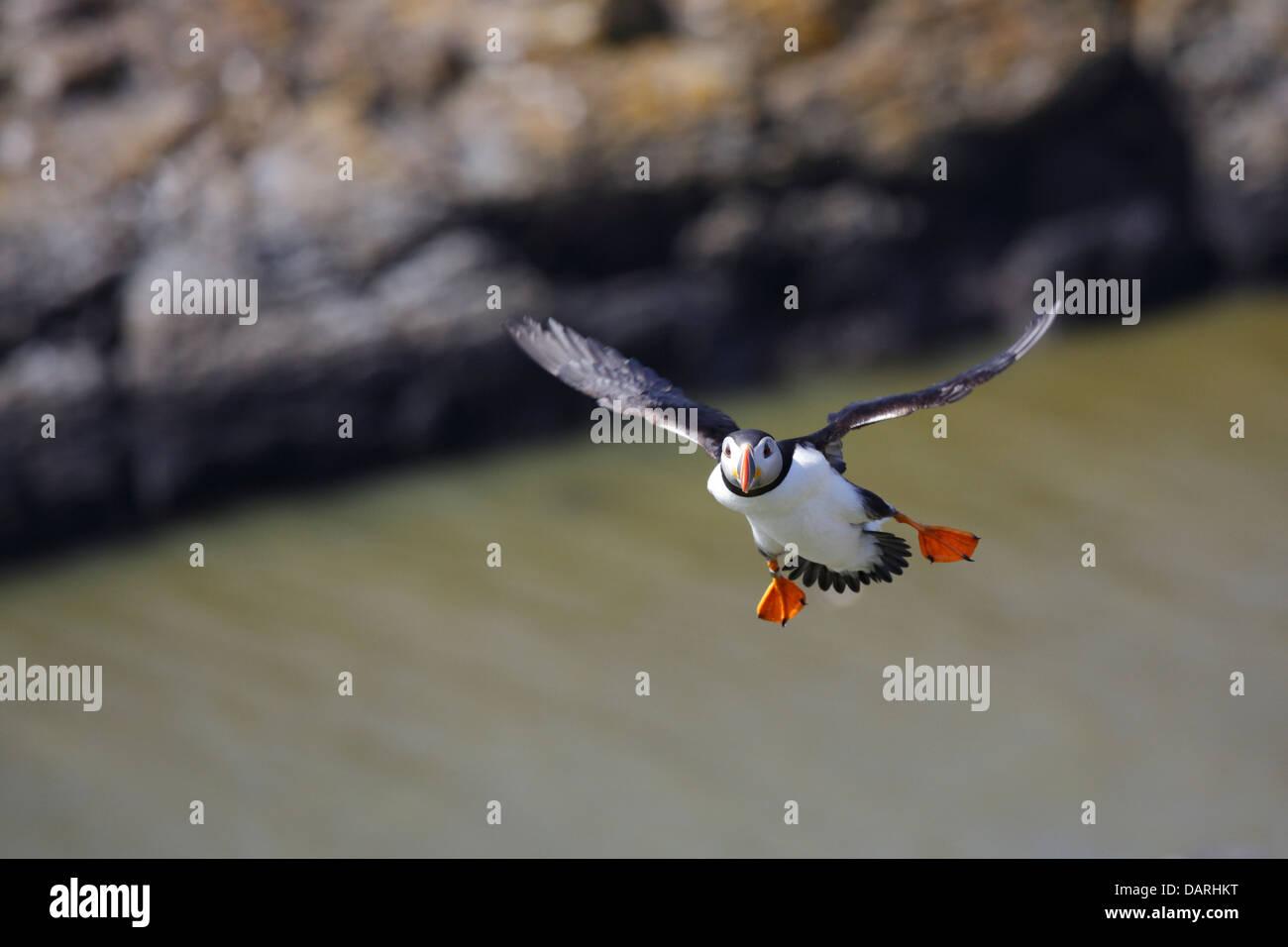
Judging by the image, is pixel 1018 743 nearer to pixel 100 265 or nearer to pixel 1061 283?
pixel 1061 283

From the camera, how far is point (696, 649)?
1389cm

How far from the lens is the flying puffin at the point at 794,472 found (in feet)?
22.7

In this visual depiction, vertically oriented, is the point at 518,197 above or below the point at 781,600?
above

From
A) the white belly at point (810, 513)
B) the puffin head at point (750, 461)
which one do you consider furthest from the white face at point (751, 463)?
the white belly at point (810, 513)

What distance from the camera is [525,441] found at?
16203 mm

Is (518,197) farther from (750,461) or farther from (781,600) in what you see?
(750,461)

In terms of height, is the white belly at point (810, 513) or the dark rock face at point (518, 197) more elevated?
the dark rock face at point (518, 197)

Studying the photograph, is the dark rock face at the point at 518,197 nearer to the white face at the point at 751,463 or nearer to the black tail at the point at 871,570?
the black tail at the point at 871,570

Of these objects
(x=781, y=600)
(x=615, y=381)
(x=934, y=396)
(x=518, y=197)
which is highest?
(x=518, y=197)

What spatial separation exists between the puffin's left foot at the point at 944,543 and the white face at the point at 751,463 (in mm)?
1227

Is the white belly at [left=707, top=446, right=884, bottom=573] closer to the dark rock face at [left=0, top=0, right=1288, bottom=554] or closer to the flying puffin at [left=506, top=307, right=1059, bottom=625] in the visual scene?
the flying puffin at [left=506, top=307, right=1059, bottom=625]

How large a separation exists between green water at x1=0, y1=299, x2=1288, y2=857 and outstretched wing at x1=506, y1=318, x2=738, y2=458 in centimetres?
518

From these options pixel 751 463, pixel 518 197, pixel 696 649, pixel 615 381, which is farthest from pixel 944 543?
pixel 518 197

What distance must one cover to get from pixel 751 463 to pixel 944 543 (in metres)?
1.67
